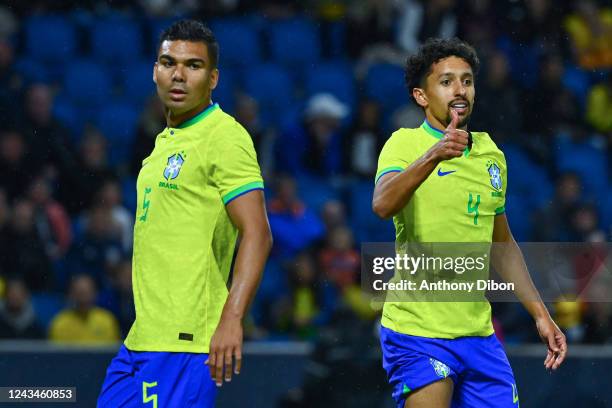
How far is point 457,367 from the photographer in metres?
4.74

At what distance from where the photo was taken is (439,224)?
4.77 metres

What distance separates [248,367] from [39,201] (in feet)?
8.82

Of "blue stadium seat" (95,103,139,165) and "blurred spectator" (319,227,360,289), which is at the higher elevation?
"blue stadium seat" (95,103,139,165)

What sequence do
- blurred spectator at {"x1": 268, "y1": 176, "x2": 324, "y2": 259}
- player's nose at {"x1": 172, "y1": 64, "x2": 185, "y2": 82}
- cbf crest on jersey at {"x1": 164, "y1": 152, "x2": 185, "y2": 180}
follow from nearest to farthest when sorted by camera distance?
cbf crest on jersey at {"x1": 164, "y1": 152, "x2": 185, "y2": 180}
player's nose at {"x1": 172, "y1": 64, "x2": 185, "y2": 82}
blurred spectator at {"x1": 268, "y1": 176, "x2": 324, "y2": 259}

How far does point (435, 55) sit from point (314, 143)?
4.99m

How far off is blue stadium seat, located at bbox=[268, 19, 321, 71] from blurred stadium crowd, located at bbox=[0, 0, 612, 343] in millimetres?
16

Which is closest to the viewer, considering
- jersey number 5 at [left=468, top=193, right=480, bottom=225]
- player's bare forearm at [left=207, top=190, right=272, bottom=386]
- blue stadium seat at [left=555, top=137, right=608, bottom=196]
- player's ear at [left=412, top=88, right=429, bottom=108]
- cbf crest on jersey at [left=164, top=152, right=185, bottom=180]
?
player's bare forearm at [left=207, top=190, right=272, bottom=386]

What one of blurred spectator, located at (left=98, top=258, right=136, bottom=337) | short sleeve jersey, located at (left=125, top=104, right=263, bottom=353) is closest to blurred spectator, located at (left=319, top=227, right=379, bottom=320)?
blurred spectator, located at (left=98, top=258, right=136, bottom=337)

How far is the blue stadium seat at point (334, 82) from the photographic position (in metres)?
10.9

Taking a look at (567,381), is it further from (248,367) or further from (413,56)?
(413,56)

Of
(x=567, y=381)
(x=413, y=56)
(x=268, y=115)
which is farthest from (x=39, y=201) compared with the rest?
(x=413, y=56)

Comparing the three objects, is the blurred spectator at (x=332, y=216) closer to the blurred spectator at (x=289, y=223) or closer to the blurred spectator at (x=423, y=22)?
the blurred spectator at (x=289, y=223)

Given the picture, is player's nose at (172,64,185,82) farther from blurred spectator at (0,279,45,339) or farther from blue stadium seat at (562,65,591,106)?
blue stadium seat at (562,65,591,106)

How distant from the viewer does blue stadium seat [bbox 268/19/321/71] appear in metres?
11.5
